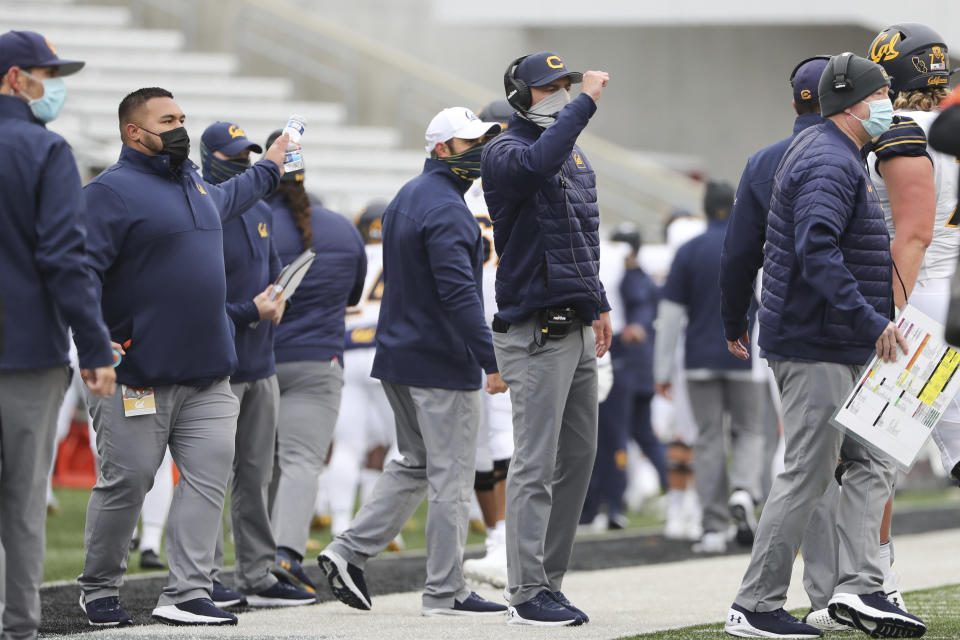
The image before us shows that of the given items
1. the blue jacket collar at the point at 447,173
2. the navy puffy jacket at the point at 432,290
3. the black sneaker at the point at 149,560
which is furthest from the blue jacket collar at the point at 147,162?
the black sneaker at the point at 149,560

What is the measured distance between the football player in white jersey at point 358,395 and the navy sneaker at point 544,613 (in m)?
3.85

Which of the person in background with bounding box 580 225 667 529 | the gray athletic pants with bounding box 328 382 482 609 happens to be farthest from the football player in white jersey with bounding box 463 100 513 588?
the person in background with bounding box 580 225 667 529

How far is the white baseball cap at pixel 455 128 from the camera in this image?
6.95 meters

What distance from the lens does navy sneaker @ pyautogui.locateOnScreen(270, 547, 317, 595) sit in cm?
751

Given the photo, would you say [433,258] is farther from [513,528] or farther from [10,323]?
[10,323]

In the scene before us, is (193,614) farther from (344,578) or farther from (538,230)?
(538,230)

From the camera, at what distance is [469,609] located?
686cm

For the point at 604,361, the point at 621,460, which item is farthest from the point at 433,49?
the point at 604,361

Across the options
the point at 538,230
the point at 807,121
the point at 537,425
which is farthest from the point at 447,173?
the point at 807,121

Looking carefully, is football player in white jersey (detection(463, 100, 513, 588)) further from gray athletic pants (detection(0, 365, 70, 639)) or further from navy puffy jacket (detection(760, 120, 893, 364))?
gray athletic pants (detection(0, 365, 70, 639))

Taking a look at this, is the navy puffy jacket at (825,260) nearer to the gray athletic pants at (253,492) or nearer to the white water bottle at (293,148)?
the white water bottle at (293,148)

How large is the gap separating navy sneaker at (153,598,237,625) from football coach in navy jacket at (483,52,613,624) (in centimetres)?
116

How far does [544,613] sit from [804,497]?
113 centimetres

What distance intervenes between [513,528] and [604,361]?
2.01 m
